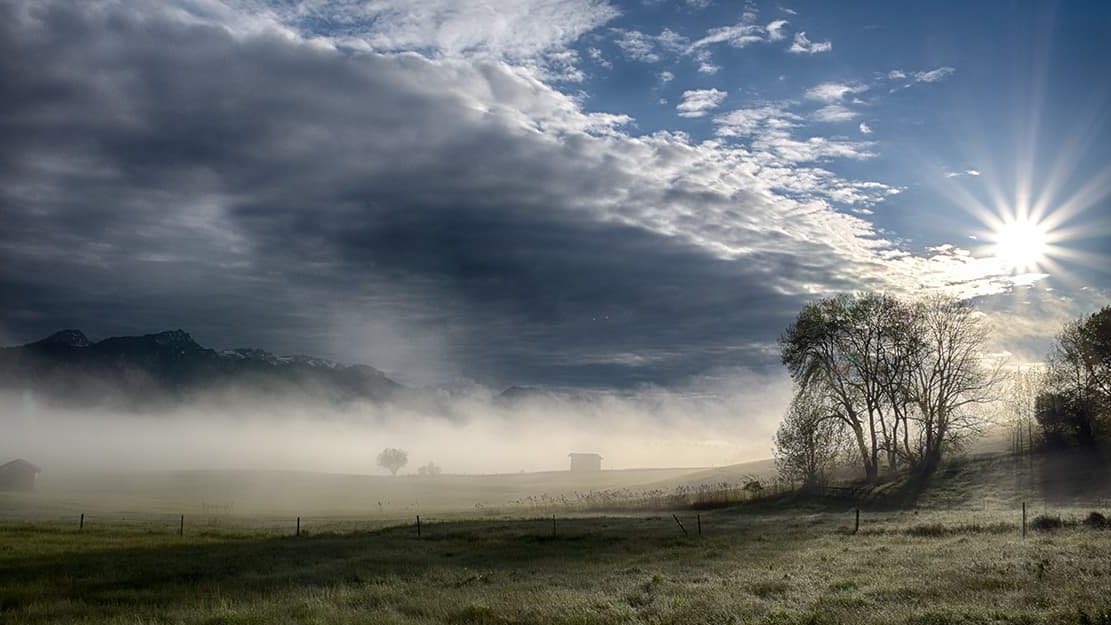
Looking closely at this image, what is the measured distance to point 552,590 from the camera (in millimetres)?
23609

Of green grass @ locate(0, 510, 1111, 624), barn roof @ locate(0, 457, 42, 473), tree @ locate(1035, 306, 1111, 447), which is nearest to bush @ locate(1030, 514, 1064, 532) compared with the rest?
green grass @ locate(0, 510, 1111, 624)

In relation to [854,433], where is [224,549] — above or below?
below

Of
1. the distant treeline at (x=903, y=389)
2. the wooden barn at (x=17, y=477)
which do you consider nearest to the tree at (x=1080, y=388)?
the distant treeline at (x=903, y=389)

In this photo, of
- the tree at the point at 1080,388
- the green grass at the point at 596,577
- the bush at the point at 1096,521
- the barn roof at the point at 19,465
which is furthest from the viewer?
the barn roof at the point at 19,465

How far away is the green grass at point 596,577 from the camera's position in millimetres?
19156

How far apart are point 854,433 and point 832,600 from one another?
6388 cm

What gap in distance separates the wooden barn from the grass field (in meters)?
112

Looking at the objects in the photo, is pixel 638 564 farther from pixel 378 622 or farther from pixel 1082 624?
pixel 1082 624

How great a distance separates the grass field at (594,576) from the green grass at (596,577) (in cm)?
9

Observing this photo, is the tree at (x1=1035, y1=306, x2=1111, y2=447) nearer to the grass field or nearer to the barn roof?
the grass field

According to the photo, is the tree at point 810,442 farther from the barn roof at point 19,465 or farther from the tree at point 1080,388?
the barn roof at point 19,465

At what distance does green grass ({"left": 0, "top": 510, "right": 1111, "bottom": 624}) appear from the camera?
1916 centimetres

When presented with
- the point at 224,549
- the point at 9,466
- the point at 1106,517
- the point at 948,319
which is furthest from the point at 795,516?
the point at 9,466

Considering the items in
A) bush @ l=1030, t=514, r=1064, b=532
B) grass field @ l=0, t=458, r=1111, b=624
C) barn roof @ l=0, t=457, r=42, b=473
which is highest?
barn roof @ l=0, t=457, r=42, b=473
